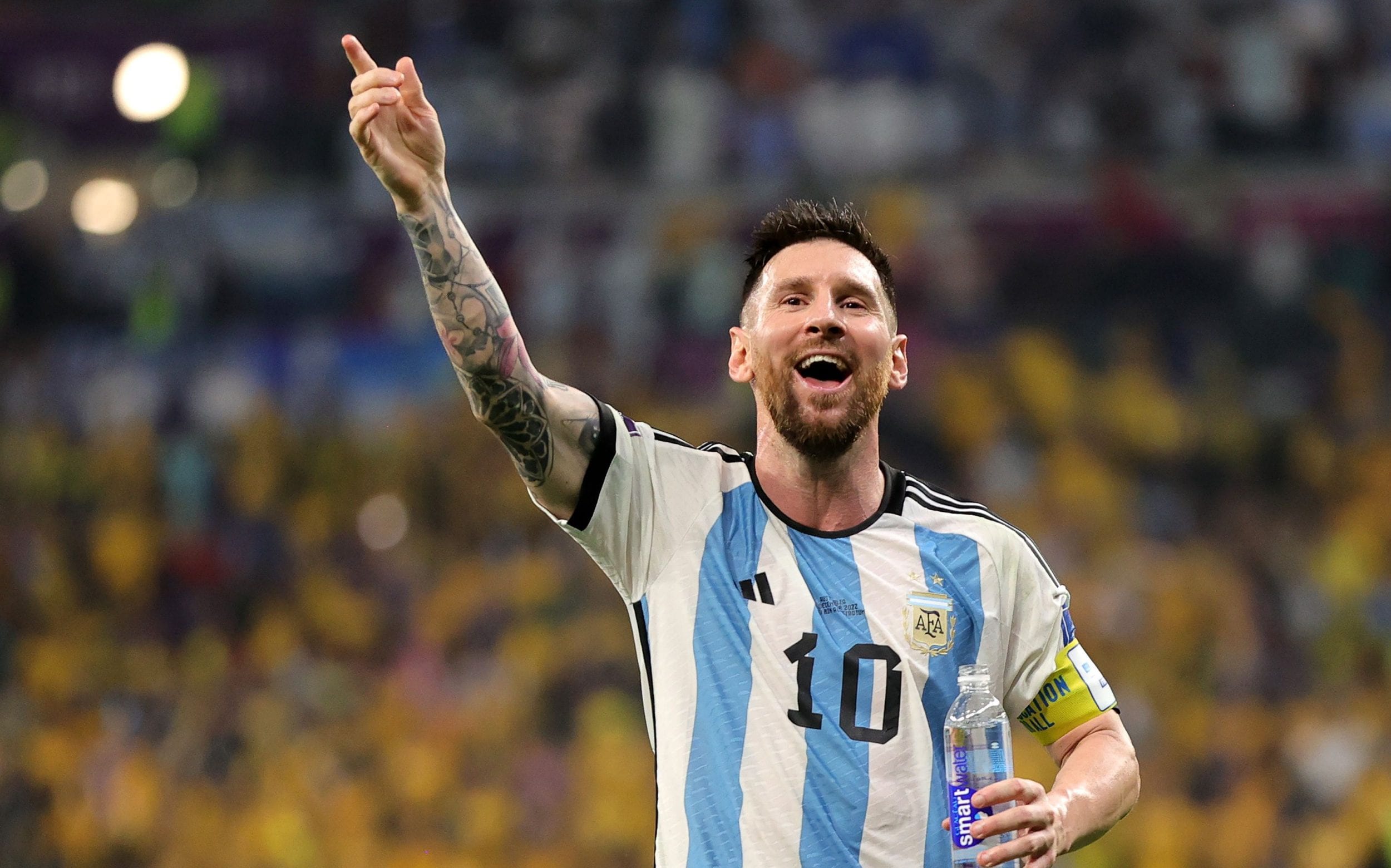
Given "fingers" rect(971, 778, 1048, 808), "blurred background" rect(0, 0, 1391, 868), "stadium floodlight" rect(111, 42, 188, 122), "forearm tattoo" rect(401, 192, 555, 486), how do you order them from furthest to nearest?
"stadium floodlight" rect(111, 42, 188, 122)
"blurred background" rect(0, 0, 1391, 868)
"forearm tattoo" rect(401, 192, 555, 486)
"fingers" rect(971, 778, 1048, 808)

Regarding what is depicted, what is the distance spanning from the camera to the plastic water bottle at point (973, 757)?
99.3 inches

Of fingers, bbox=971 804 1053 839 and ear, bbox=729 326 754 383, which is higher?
ear, bbox=729 326 754 383

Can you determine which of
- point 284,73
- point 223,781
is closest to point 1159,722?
point 223,781

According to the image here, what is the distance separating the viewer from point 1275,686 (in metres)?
8.72

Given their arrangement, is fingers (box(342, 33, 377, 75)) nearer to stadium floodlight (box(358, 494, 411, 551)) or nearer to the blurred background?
the blurred background

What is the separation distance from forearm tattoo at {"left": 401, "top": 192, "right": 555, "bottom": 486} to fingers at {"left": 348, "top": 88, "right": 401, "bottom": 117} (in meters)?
0.18

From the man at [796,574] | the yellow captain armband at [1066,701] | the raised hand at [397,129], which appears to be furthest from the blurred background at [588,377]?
the raised hand at [397,129]

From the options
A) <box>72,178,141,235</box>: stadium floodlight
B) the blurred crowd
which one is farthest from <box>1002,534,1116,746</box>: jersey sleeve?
<box>72,178,141,235</box>: stadium floodlight

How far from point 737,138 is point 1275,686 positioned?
5.63m

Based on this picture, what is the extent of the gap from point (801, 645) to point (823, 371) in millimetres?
533

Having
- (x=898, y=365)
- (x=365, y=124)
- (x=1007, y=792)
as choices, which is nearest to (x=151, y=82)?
(x=898, y=365)

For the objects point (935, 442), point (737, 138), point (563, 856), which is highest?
point (737, 138)

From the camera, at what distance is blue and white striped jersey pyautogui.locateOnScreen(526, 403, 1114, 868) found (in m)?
2.68

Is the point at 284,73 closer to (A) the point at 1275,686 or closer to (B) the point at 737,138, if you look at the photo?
(B) the point at 737,138
